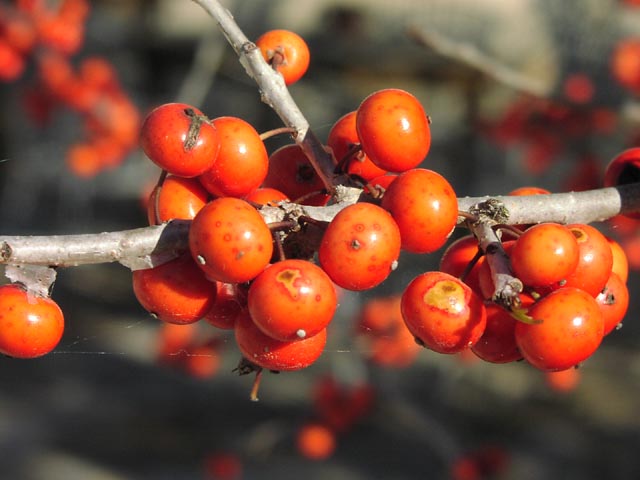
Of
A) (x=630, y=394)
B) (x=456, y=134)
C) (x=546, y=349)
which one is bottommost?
(x=546, y=349)

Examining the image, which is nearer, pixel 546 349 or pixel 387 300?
pixel 546 349

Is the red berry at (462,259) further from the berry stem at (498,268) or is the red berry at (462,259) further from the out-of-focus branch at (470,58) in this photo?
the out-of-focus branch at (470,58)

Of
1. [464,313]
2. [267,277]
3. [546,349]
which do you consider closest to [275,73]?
[267,277]

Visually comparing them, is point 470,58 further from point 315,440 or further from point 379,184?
point 315,440

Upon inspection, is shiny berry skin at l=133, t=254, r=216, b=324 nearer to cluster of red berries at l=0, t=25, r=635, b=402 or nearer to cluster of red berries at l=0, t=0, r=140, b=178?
cluster of red berries at l=0, t=25, r=635, b=402

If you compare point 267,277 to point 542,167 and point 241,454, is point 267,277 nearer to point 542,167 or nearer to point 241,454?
point 542,167

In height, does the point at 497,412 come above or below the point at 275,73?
above

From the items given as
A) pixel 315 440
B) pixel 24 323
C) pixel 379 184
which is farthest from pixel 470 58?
pixel 315 440
